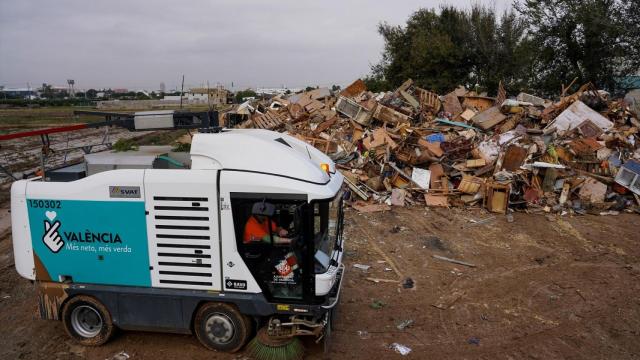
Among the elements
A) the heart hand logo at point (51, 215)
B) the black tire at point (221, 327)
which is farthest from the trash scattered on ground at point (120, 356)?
the heart hand logo at point (51, 215)

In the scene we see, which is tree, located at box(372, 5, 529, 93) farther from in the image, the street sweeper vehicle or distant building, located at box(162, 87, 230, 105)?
the street sweeper vehicle

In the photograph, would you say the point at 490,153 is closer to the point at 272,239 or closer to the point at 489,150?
the point at 489,150

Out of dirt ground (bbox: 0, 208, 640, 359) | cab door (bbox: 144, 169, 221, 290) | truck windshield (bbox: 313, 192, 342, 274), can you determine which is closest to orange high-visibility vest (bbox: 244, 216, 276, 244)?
cab door (bbox: 144, 169, 221, 290)

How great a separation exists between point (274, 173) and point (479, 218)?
27.1 feet

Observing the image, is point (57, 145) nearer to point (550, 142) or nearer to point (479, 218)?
point (479, 218)

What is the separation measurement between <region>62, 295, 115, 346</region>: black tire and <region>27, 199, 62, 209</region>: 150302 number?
3.90 feet

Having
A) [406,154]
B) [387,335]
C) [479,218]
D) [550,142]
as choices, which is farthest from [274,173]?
[550,142]

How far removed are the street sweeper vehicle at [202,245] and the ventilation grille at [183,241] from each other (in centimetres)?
1

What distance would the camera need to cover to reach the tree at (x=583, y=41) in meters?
22.6

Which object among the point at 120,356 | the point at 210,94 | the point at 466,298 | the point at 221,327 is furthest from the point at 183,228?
the point at 466,298

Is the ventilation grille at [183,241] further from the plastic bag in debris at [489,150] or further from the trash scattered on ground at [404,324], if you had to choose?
the plastic bag in debris at [489,150]

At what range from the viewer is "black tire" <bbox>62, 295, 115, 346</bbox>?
5336mm

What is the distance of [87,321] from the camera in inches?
219

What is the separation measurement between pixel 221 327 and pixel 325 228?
1.79 metres
